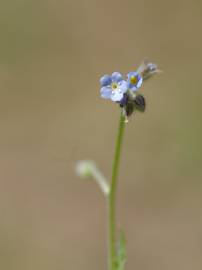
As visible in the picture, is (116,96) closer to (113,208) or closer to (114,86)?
(114,86)

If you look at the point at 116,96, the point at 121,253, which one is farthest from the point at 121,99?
the point at 121,253

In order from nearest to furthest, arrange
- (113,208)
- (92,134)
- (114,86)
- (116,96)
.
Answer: (116,96) → (114,86) → (113,208) → (92,134)

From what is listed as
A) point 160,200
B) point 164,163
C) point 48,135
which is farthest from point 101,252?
point 48,135

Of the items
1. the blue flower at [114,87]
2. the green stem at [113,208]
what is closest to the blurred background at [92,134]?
the green stem at [113,208]

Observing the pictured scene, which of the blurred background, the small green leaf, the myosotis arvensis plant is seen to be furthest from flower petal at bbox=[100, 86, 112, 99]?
the blurred background

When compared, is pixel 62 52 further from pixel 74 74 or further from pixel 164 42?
pixel 164 42
